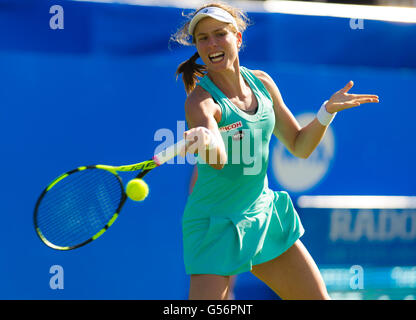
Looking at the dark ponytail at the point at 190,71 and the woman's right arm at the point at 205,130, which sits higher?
the dark ponytail at the point at 190,71

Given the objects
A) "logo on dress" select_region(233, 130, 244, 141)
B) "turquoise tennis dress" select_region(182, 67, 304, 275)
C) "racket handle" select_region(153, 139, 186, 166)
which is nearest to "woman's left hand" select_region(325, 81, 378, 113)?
"turquoise tennis dress" select_region(182, 67, 304, 275)

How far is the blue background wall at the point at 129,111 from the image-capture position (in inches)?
146

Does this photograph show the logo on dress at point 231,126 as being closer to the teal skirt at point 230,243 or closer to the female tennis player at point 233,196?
the female tennis player at point 233,196

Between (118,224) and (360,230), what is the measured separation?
1417 mm

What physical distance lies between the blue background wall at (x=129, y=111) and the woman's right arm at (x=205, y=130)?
107cm

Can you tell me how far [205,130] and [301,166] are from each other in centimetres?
166

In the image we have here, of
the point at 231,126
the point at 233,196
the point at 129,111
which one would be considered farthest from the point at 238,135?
the point at 129,111

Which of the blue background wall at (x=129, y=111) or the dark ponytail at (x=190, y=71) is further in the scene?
the blue background wall at (x=129, y=111)

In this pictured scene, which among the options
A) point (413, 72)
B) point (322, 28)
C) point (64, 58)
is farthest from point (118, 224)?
point (413, 72)

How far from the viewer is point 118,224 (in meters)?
3.84

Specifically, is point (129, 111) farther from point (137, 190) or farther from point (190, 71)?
point (137, 190)

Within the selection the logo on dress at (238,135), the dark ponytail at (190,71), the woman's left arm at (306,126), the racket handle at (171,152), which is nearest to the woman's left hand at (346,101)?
the woman's left arm at (306,126)

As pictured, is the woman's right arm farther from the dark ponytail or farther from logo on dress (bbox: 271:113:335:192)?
logo on dress (bbox: 271:113:335:192)

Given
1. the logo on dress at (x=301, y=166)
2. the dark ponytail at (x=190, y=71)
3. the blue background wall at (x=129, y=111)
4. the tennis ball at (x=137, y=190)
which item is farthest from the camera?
the logo on dress at (x=301, y=166)
